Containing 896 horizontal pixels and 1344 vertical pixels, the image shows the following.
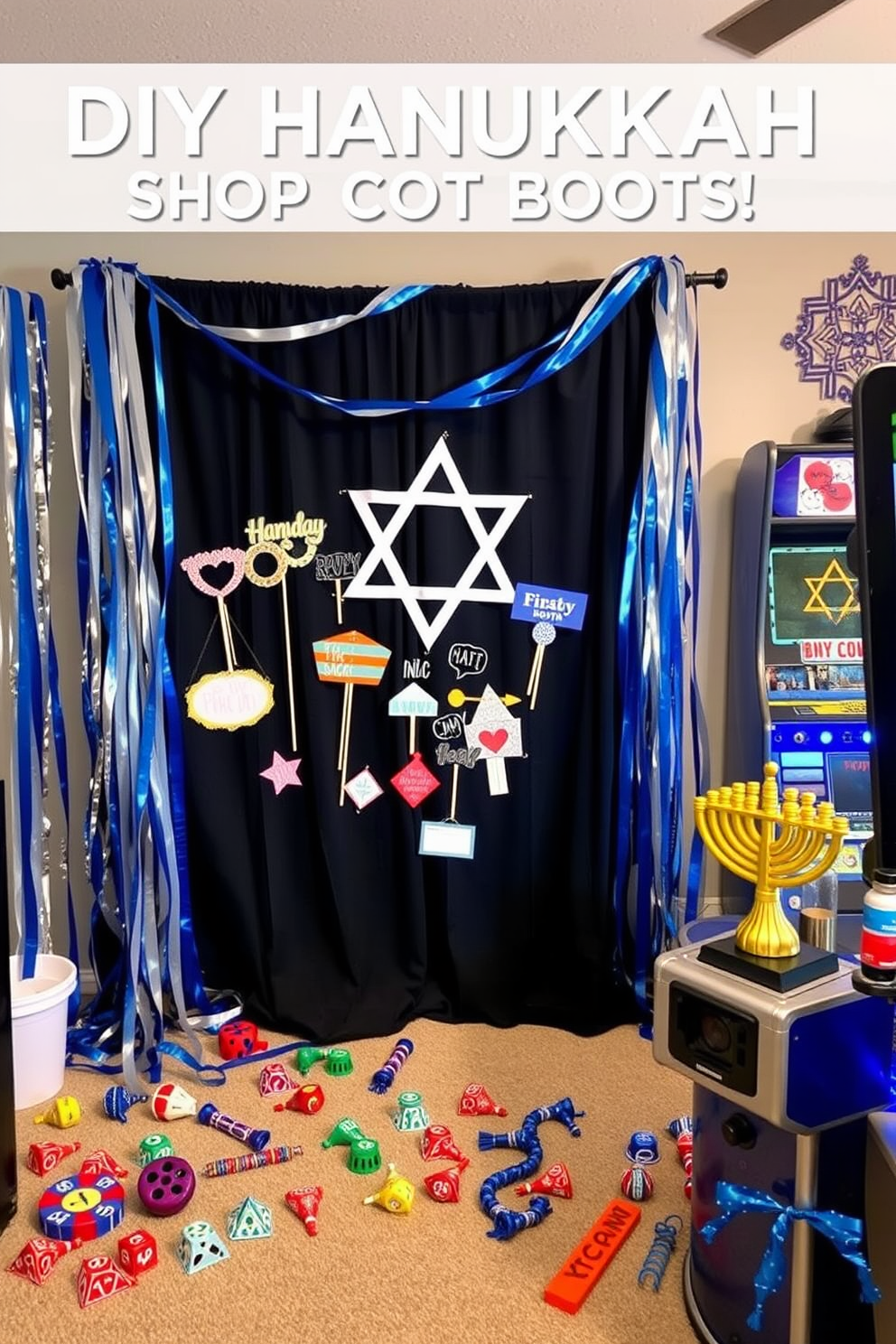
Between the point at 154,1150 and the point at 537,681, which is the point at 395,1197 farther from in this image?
the point at 537,681

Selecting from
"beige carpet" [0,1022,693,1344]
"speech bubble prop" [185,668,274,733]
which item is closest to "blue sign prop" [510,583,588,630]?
"speech bubble prop" [185,668,274,733]

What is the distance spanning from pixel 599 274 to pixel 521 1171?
2.19 meters

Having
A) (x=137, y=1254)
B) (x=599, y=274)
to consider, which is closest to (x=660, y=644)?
(x=599, y=274)

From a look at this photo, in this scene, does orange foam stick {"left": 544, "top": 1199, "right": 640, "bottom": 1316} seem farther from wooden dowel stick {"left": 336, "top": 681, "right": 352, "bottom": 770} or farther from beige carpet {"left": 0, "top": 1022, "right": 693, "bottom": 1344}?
wooden dowel stick {"left": 336, "top": 681, "right": 352, "bottom": 770}

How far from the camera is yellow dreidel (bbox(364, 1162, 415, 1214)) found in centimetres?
184

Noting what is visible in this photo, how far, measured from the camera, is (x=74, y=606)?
2676mm

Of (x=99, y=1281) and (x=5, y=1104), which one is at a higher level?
(x=5, y=1104)

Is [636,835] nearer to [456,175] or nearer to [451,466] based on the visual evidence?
[451,466]

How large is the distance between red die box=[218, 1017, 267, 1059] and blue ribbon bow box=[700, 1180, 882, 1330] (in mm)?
1335

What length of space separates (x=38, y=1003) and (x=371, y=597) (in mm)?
1222

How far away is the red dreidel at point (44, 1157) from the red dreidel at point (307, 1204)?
491 mm

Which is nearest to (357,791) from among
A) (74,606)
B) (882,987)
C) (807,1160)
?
(74,606)

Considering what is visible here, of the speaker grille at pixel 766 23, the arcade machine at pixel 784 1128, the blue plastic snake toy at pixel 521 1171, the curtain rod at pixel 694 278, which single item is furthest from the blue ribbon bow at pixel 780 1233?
the speaker grille at pixel 766 23

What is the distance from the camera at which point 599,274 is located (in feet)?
8.73
